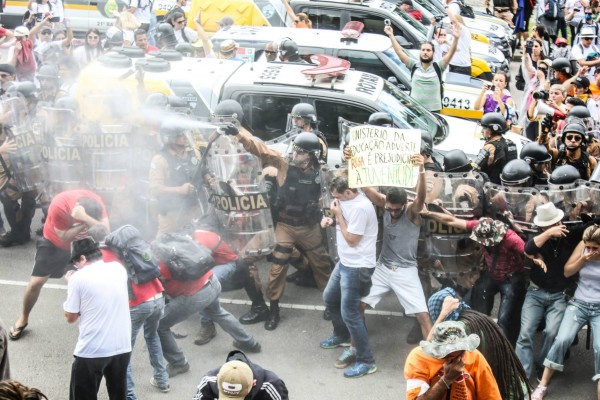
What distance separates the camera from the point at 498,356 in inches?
210

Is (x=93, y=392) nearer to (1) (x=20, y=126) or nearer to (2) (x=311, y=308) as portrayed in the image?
(2) (x=311, y=308)

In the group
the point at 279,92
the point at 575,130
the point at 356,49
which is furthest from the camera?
the point at 356,49

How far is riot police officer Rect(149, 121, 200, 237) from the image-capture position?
342 inches

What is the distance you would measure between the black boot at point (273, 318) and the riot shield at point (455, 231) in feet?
5.00

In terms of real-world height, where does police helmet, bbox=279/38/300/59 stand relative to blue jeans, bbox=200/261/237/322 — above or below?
above

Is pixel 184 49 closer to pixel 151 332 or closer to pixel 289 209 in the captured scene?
pixel 289 209

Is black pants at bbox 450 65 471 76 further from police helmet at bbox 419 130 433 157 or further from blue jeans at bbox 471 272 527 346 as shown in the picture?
blue jeans at bbox 471 272 527 346

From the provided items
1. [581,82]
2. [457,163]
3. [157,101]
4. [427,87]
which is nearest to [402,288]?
[457,163]

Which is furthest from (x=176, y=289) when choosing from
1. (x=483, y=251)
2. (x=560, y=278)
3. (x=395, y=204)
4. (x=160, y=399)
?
(x=560, y=278)

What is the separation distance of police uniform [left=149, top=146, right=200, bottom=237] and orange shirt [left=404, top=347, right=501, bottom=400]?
13.8 feet

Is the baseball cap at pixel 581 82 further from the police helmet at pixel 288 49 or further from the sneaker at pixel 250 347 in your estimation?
the sneaker at pixel 250 347

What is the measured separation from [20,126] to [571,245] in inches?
225

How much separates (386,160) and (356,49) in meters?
5.24

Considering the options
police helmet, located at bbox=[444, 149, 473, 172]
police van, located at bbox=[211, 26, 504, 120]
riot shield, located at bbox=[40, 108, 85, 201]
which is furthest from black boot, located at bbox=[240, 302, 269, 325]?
police van, located at bbox=[211, 26, 504, 120]
